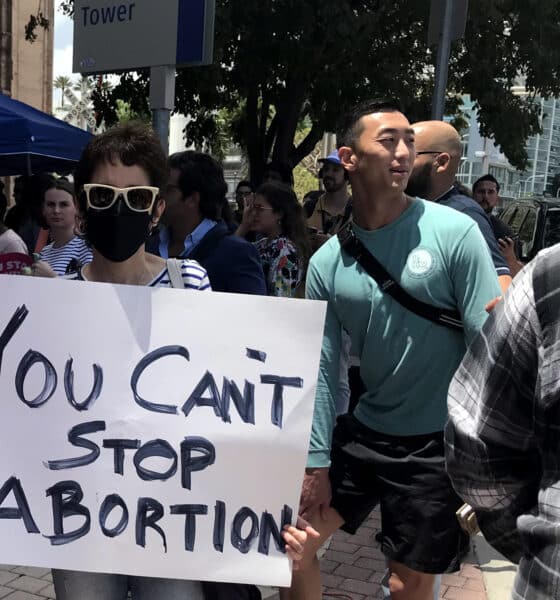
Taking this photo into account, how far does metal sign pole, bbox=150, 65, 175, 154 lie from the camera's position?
152 inches

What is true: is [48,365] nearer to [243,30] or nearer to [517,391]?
[517,391]

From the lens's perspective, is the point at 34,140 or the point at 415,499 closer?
the point at 415,499

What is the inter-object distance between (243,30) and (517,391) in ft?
37.1

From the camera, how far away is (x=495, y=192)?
7551 mm

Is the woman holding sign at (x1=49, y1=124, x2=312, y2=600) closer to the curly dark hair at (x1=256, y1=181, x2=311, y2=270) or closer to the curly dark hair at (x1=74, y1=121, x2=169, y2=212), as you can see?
the curly dark hair at (x1=74, y1=121, x2=169, y2=212)

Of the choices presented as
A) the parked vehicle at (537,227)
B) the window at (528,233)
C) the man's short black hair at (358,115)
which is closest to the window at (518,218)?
the parked vehicle at (537,227)

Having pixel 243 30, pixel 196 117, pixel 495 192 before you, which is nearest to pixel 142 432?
pixel 495 192

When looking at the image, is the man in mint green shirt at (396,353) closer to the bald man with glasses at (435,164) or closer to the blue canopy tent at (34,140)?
the bald man with glasses at (435,164)

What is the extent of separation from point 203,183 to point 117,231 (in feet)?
4.51

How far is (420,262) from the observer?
251 cm

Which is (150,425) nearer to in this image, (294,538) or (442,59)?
(294,538)

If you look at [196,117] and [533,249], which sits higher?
[196,117]

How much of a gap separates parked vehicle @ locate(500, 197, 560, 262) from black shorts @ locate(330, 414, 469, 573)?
6452mm

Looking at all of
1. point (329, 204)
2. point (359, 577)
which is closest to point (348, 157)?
point (359, 577)
